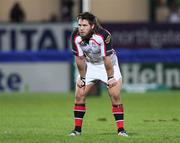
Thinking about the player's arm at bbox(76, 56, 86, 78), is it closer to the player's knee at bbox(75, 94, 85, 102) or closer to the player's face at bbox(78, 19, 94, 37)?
the player's knee at bbox(75, 94, 85, 102)

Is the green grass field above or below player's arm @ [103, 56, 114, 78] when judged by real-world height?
below

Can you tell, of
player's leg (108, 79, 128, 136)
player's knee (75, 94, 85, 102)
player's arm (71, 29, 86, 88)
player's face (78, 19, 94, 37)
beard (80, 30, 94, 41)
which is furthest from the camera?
player's knee (75, 94, 85, 102)

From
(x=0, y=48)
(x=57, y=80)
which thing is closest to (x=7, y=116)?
(x=57, y=80)

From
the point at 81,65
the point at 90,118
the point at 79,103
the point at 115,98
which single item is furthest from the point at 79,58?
the point at 90,118

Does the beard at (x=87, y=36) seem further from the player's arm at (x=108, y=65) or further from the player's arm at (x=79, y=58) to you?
the player's arm at (x=108, y=65)

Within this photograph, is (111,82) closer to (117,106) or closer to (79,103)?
(117,106)

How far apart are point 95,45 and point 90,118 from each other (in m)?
5.32

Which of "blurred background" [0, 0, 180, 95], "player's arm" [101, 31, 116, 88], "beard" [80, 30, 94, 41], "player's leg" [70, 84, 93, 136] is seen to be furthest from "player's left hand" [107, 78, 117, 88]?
"blurred background" [0, 0, 180, 95]

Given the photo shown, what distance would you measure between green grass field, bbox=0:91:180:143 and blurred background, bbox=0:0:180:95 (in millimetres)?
661

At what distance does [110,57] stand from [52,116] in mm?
5875

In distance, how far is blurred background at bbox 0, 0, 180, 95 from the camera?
29.6 metres

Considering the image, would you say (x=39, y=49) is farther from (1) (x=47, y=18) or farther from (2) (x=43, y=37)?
(1) (x=47, y=18)

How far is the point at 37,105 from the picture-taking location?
24.8 m

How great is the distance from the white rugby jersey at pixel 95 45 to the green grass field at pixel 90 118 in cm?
135
